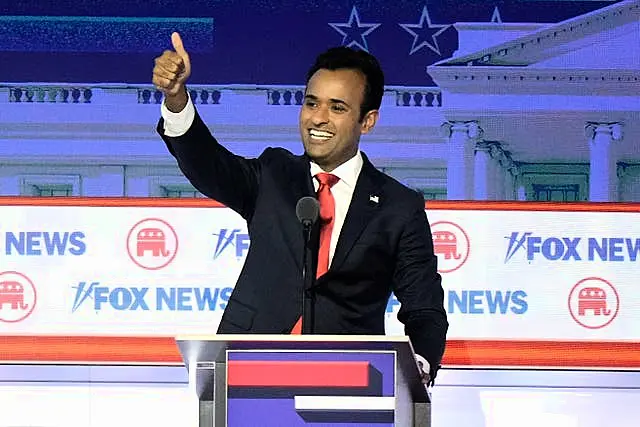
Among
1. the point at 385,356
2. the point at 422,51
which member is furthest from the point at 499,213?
the point at 385,356

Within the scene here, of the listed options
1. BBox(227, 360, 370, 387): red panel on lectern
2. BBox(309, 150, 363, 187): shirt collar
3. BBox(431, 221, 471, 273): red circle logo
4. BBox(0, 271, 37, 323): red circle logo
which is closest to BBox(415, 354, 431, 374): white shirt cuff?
BBox(227, 360, 370, 387): red panel on lectern

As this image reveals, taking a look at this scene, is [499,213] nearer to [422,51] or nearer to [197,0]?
[422,51]

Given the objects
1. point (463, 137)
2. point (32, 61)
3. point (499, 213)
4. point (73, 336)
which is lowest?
point (73, 336)

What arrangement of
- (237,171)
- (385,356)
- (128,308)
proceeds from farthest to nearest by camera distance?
1. (128,308)
2. (237,171)
3. (385,356)

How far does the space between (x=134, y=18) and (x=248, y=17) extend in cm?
41

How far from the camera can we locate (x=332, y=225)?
293 centimetres

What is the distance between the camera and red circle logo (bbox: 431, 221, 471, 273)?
432 centimetres

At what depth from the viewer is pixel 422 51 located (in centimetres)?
435

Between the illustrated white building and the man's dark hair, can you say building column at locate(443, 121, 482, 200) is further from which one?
the man's dark hair

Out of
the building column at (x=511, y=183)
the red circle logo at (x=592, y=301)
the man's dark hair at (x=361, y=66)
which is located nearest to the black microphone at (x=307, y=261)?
the man's dark hair at (x=361, y=66)

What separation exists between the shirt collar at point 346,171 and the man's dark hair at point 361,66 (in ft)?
0.39

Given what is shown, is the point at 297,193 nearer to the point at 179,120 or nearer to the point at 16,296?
the point at 179,120

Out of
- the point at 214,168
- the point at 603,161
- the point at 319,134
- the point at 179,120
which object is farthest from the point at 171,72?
the point at 603,161

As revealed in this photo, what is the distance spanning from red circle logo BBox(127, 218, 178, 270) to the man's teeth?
5.04 ft
